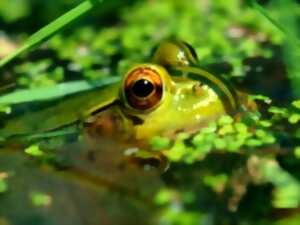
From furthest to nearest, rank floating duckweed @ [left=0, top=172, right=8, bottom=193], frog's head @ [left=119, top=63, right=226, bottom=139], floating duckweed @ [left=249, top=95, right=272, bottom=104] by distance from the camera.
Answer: floating duckweed @ [left=249, top=95, right=272, bottom=104] < frog's head @ [left=119, top=63, right=226, bottom=139] < floating duckweed @ [left=0, top=172, right=8, bottom=193]

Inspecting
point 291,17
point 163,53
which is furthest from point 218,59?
point 291,17

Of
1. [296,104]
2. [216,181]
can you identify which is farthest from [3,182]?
[296,104]

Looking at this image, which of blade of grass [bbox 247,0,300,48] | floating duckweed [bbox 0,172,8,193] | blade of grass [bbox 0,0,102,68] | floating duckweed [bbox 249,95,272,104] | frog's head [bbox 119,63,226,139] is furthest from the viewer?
floating duckweed [bbox 249,95,272,104]

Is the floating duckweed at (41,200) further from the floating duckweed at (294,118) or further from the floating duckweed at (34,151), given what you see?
the floating duckweed at (294,118)

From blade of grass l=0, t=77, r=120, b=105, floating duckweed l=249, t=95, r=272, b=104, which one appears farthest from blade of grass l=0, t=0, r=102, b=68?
floating duckweed l=249, t=95, r=272, b=104

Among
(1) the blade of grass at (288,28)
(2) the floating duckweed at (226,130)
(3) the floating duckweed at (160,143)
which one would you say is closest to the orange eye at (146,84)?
(3) the floating duckweed at (160,143)

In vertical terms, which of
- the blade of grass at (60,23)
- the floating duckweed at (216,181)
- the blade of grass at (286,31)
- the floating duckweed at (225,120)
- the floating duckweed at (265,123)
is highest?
the blade of grass at (60,23)

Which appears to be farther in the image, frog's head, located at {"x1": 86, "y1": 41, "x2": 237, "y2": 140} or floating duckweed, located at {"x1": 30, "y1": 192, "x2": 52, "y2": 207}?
frog's head, located at {"x1": 86, "y1": 41, "x2": 237, "y2": 140}

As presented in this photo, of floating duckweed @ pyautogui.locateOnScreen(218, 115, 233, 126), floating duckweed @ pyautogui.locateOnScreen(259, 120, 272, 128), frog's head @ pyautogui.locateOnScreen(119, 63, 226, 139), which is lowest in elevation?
floating duckweed @ pyautogui.locateOnScreen(259, 120, 272, 128)

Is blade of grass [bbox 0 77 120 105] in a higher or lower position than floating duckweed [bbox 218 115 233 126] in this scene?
higher

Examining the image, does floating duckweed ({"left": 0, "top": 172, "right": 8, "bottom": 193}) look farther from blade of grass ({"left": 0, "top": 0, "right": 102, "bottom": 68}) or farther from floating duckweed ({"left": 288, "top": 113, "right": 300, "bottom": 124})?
floating duckweed ({"left": 288, "top": 113, "right": 300, "bottom": 124})
